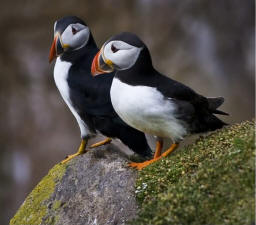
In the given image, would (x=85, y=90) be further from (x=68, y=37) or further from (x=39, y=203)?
(x=39, y=203)

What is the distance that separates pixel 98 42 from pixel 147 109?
8030 mm

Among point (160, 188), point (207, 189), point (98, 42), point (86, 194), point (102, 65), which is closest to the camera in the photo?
point (207, 189)

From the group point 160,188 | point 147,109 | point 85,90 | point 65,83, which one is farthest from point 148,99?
point 65,83

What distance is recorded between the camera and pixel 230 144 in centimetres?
429

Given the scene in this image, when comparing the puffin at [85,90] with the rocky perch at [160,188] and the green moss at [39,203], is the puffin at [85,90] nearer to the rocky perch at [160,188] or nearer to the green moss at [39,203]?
the rocky perch at [160,188]

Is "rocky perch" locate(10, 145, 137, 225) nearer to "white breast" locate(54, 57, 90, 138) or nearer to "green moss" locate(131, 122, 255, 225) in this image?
"green moss" locate(131, 122, 255, 225)

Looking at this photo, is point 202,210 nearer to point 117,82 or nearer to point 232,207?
point 232,207

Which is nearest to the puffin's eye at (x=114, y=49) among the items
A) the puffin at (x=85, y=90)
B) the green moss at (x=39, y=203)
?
the puffin at (x=85, y=90)

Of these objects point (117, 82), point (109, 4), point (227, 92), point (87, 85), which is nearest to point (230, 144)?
point (117, 82)

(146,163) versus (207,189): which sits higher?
(207,189)

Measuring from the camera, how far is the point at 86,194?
4.62 meters

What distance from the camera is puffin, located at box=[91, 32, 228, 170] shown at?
466cm

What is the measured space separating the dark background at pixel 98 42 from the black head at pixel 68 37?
20.1 feet

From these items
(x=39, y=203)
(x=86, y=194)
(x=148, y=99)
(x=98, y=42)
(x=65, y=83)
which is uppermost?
(x=148, y=99)
